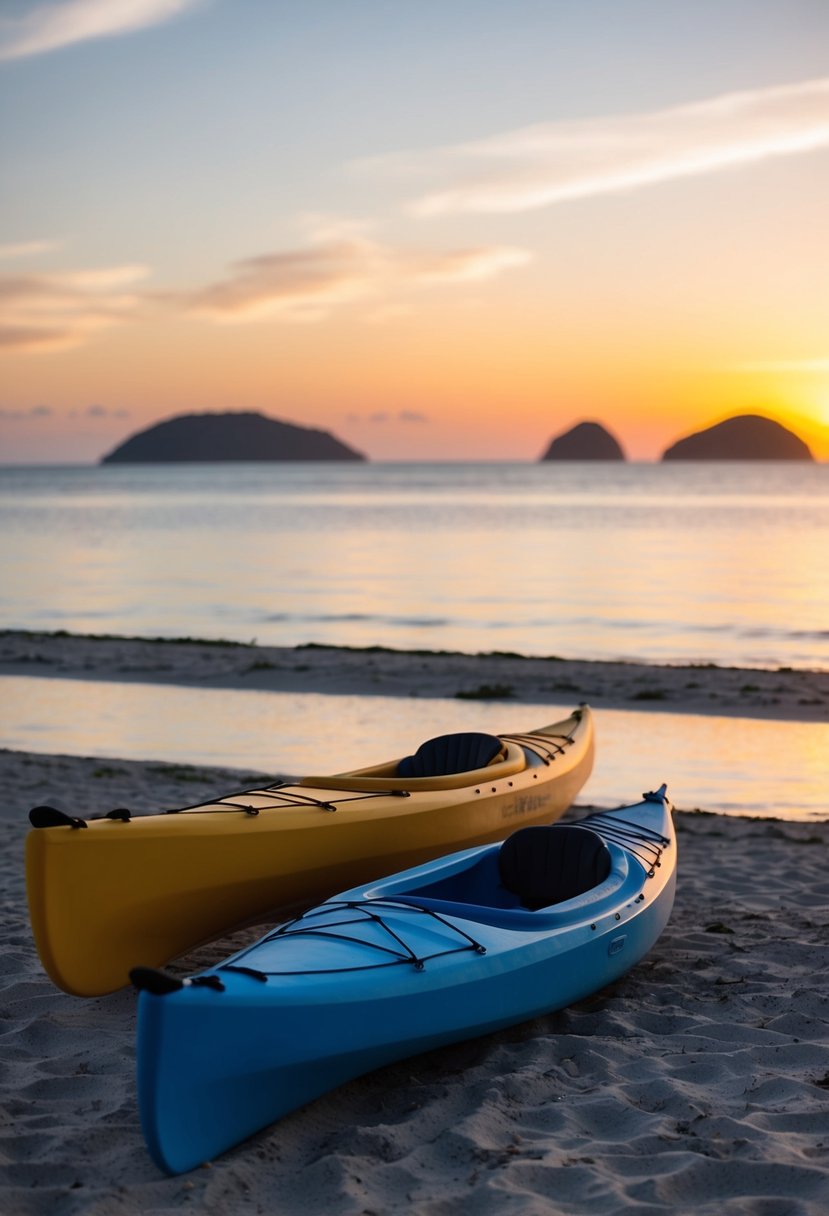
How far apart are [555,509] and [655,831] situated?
6615cm

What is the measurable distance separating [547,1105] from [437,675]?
11783 mm

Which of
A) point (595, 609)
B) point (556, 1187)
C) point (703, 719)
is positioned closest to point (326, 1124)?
point (556, 1187)

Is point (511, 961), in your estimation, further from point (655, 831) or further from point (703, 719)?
point (703, 719)

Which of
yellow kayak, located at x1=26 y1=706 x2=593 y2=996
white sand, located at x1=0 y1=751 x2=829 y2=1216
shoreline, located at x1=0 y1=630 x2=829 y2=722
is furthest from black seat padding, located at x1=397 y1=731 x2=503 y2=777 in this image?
shoreline, located at x1=0 y1=630 x2=829 y2=722

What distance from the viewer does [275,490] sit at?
106 meters

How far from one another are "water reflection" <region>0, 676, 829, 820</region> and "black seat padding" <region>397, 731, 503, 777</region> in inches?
83.8

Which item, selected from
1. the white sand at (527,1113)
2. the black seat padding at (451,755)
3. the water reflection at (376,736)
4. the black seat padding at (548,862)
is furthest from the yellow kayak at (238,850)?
the water reflection at (376,736)

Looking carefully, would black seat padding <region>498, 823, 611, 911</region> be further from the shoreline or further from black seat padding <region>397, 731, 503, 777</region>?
the shoreline

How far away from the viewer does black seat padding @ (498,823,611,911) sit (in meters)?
6.00

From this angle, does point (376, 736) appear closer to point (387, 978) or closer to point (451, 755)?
point (451, 755)

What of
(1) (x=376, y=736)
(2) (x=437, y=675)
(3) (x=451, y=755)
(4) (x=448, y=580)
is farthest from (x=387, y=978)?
(4) (x=448, y=580)

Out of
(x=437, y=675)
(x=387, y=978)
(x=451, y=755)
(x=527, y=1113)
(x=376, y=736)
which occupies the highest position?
(x=451, y=755)

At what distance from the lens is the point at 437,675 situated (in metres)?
16.2

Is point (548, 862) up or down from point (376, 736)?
up
